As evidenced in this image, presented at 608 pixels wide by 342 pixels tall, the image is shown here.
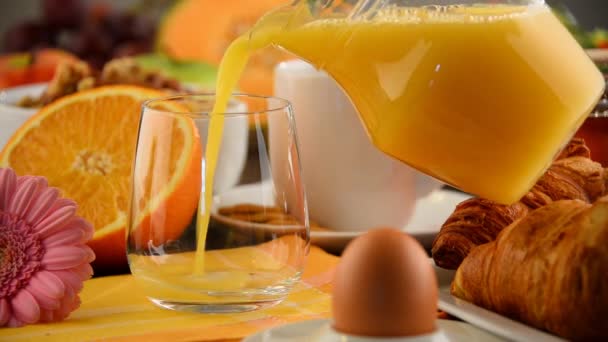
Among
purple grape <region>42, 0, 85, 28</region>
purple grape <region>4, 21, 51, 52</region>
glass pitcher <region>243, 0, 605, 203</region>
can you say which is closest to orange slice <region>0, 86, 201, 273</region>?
glass pitcher <region>243, 0, 605, 203</region>

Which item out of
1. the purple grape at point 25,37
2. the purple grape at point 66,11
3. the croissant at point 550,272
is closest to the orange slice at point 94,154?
the croissant at point 550,272

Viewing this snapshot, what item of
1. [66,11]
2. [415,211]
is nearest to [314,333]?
[415,211]

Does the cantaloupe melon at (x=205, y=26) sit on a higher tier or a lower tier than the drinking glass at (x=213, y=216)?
higher

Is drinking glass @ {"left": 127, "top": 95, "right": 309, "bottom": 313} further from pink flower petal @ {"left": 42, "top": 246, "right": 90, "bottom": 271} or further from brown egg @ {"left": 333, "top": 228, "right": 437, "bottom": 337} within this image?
brown egg @ {"left": 333, "top": 228, "right": 437, "bottom": 337}

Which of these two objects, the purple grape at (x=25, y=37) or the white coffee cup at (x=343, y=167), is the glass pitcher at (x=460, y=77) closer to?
the white coffee cup at (x=343, y=167)

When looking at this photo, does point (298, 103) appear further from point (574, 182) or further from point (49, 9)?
point (49, 9)

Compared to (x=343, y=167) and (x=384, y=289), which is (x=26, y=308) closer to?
(x=384, y=289)
